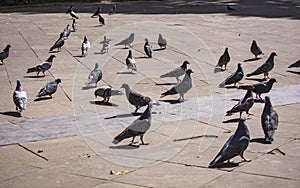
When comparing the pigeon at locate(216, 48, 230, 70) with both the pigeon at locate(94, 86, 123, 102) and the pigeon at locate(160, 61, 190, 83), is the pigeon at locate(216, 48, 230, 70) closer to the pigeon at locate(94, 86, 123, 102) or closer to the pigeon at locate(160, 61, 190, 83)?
the pigeon at locate(160, 61, 190, 83)

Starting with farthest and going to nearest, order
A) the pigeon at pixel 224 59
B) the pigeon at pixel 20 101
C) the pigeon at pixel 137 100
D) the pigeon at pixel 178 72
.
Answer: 1. the pigeon at pixel 224 59
2. the pigeon at pixel 178 72
3. the pigeon at pixel 20 101
4. the pigeon at pixel 137 100

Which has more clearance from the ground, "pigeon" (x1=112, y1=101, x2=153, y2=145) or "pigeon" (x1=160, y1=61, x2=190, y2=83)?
"pigeon" (x1=112, y1=101, x2=153, y2=145)

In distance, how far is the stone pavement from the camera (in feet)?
21.7

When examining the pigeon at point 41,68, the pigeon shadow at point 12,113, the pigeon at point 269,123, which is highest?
the pigeon at point 269,123

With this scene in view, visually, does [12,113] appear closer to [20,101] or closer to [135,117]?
[20,101]

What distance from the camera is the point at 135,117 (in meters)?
9.20

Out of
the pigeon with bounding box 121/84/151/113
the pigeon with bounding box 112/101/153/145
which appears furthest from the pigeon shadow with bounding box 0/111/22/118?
the pigeon with bounding box 112/101/153/145

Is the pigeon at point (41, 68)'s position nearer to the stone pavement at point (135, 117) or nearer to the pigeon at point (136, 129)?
the stone pavement at point (135, 117)

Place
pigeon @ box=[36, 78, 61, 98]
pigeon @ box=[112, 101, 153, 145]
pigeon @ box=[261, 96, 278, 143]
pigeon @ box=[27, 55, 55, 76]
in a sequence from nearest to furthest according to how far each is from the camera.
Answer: pigeon @ box=[112, 101, 153, 145] < pigeon @ box=[261, 96, 278, 143] < pigeon @ box=[36, 78, 61, 98] < pigeon @ box=[27, 55, 55, 76]

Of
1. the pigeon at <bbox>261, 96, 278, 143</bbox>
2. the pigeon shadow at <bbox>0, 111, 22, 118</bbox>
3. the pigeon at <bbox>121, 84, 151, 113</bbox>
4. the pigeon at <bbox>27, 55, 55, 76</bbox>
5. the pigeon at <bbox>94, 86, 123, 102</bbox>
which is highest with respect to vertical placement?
the pigeon at <bbox>261, 96, 278, 143</bbox>

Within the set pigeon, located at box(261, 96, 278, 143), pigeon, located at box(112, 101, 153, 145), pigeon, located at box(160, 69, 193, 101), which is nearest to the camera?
pigeon, located at box(112, 101, 153, 145)

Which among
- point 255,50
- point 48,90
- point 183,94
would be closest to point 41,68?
point 48,90

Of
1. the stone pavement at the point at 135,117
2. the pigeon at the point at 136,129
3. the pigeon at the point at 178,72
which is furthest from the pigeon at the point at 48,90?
the pigeon at the point at 136,129

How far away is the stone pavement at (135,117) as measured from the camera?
6.61 m
